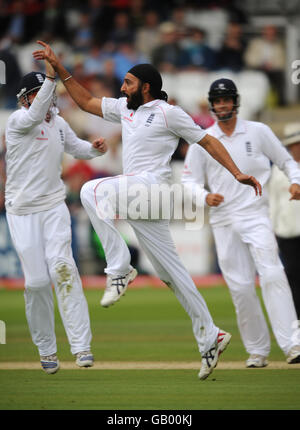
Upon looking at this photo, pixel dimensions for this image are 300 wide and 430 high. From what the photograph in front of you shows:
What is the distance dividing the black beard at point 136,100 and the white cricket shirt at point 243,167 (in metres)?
1.21

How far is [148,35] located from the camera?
18031 millimetres

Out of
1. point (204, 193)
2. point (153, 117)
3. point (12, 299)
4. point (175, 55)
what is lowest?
point (12, 299)

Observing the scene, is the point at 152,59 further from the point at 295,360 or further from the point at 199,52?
the point at 295,360

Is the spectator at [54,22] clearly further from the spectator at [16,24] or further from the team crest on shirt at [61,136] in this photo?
the team crest on shirt at [61,136]

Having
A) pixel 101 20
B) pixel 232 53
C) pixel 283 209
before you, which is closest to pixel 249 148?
pixel 283 209

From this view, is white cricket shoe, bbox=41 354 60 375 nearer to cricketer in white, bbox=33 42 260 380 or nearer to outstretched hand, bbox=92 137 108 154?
cricketer in white, bbox=33 42 260 380

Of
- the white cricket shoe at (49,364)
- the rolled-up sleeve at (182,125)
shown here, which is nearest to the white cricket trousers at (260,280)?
the rolled-up sleeve at (182,125)

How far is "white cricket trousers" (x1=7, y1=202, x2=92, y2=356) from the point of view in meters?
7.49

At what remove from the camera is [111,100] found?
7.32 m

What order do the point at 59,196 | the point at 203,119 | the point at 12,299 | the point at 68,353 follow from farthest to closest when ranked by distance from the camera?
the point at 203,119 < the point at 12,299 < the point at 68,353 < the point at 59,196
